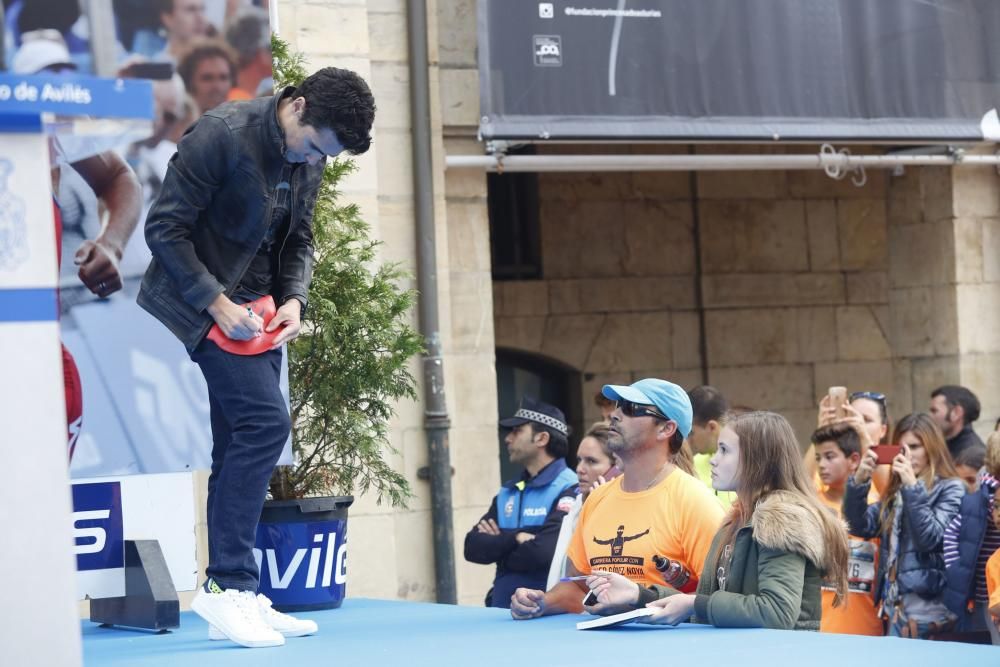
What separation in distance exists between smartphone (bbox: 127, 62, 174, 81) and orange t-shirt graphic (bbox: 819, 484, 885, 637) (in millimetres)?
3376

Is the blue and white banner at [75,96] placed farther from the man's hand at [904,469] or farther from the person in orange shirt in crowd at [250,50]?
the man's hand at [904,469]

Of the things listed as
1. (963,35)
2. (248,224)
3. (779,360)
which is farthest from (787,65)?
(248,224)

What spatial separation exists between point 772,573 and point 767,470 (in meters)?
0.38

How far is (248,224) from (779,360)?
31.0 feet

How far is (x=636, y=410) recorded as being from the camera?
17.1 feet

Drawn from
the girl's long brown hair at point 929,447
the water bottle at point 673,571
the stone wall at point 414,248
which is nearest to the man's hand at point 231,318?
the water bottle at point 673,571

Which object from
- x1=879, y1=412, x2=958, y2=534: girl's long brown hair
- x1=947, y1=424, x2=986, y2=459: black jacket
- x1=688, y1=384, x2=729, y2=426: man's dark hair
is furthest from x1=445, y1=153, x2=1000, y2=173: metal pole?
x1=879, y1=412, x2=958, y2=534: girl's long brown hair

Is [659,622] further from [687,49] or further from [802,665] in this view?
[687,49]

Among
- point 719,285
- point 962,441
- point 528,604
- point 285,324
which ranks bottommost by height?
point 528,604

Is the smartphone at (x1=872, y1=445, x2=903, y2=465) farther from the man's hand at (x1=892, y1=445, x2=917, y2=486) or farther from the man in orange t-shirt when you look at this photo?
the man in orange t-shirt

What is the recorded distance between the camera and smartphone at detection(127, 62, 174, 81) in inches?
272

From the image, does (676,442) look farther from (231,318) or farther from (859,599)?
(859,599)

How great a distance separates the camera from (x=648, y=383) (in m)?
5.28

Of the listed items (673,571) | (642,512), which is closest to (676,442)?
(642,512)
